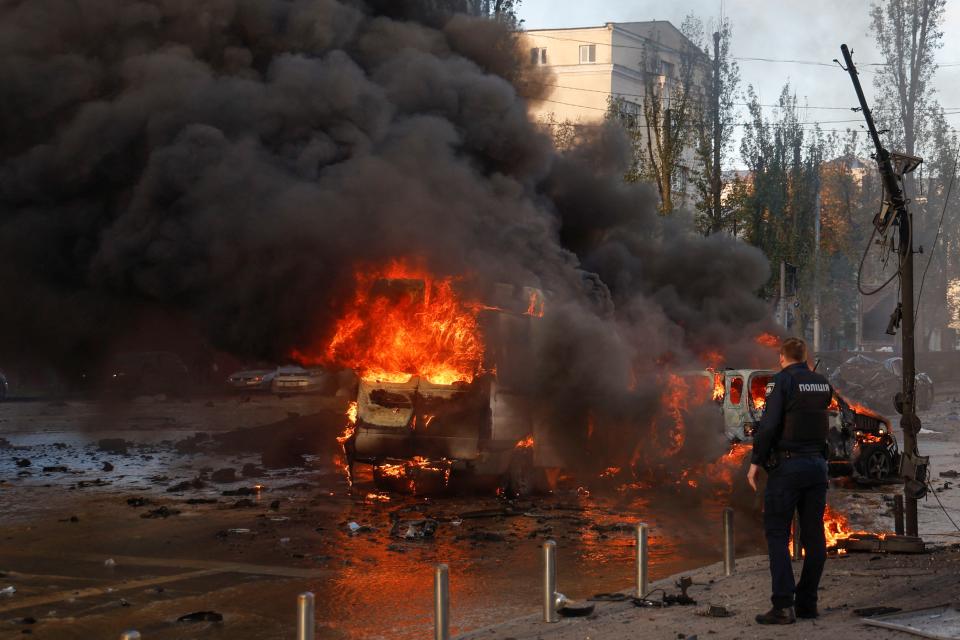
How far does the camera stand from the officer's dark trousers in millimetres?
6805

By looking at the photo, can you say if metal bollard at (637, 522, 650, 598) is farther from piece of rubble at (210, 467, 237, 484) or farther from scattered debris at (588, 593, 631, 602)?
piece of rubble at (210, 467, 237, 484)

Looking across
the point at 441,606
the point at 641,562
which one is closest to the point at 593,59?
the point at 641,562

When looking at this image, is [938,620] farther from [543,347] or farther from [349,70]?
[349,70]

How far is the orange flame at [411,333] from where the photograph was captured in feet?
47.4

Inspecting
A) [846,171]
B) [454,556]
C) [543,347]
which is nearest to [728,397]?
[543,347]

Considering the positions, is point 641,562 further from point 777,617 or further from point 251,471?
point 251,471

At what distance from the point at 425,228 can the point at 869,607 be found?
33.1 feet

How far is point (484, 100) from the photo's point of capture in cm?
1914

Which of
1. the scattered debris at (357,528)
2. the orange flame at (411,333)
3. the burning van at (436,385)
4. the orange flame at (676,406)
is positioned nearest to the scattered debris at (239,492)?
the burning van at (436,385)

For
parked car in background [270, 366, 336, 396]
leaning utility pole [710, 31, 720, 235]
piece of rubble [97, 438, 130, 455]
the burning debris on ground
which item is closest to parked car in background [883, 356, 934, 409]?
leaning utility pole [710, 31, 720, 235]

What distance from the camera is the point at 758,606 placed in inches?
294

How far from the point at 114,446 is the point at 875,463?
15377mm

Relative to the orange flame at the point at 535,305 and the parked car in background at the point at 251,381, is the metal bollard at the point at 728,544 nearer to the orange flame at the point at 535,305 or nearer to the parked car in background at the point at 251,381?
the orange flame at the point at 535,305

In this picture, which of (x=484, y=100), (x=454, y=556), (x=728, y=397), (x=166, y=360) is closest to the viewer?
(x=454, y=556)
